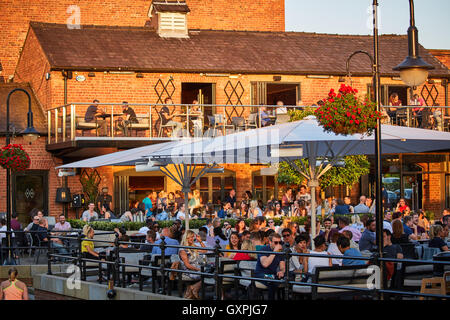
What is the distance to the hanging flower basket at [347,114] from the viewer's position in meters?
10.6

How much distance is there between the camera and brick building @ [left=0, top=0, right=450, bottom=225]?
26781mm

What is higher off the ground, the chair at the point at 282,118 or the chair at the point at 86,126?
the chair at the point at 282,118

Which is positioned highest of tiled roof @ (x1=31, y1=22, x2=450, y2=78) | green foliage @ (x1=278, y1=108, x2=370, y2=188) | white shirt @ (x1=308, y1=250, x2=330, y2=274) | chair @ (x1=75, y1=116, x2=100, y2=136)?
tiled roof @ (x1=31, y1=22, x2=450, y2=78)

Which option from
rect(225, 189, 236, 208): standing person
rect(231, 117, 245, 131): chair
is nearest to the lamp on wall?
rect(225, 189, 236, 208): standing person

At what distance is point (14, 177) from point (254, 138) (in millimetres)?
15641

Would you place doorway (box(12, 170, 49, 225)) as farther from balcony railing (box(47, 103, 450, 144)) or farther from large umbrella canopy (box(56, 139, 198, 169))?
large umbrella canopy (box(56, 139, 198, 169))

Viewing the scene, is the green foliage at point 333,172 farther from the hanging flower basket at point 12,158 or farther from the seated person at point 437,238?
the seated person at point 437,238

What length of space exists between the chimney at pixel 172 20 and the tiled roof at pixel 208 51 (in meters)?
0.32

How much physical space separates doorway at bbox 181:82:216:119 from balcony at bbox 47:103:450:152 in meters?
1.46

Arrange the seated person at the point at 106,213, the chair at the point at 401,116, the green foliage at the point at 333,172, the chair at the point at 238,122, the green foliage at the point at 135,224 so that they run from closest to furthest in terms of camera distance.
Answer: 1. the green foliage at the point at 135,224
2. the seated person at the point at 106,213
3. the chair at the point at 238,122
4. the green foliage at the point at 333,172
5. the chair at the point at 401,116

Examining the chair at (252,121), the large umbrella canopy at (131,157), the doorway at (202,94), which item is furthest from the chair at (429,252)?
the doorway at (202,94)

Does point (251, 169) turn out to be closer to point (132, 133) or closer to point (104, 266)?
point (132, 133)

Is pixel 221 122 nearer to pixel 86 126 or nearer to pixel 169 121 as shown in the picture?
pixel 169 121
